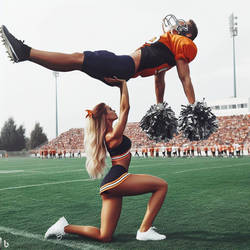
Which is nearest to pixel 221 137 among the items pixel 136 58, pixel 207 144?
pixel 207 144

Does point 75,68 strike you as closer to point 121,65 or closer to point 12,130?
point 121,65

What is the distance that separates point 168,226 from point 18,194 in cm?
389

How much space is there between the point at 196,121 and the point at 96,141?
107 cm

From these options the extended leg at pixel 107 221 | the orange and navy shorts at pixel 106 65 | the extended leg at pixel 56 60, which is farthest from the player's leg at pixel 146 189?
the extended leg at pixel 56 60

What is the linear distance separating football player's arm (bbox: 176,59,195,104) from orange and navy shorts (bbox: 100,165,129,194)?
1.01 metres

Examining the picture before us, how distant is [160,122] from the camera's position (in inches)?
123

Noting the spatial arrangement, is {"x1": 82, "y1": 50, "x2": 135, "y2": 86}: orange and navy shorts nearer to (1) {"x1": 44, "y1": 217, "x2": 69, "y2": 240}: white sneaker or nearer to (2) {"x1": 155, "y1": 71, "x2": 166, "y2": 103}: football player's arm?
(2) {"x1": 155, "y1": 71, "x2": 166, "y2": 103}: football player's arm

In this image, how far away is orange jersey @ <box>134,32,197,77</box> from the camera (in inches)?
109

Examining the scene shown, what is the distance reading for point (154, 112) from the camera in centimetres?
315

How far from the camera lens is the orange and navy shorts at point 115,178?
10.7 feet

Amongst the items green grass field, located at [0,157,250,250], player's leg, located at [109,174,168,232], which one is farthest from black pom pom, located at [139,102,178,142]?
green grass field, located at [0,157,250,250]

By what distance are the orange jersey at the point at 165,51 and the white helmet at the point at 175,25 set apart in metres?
0.09

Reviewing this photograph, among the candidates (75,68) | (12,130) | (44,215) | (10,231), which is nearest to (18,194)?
(44,215)

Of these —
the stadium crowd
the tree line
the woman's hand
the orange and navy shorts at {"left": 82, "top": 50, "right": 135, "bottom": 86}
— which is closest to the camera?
the orange and navy shorts at {"left": 82, "top": 50, "right": 135, "bottom": 86}
